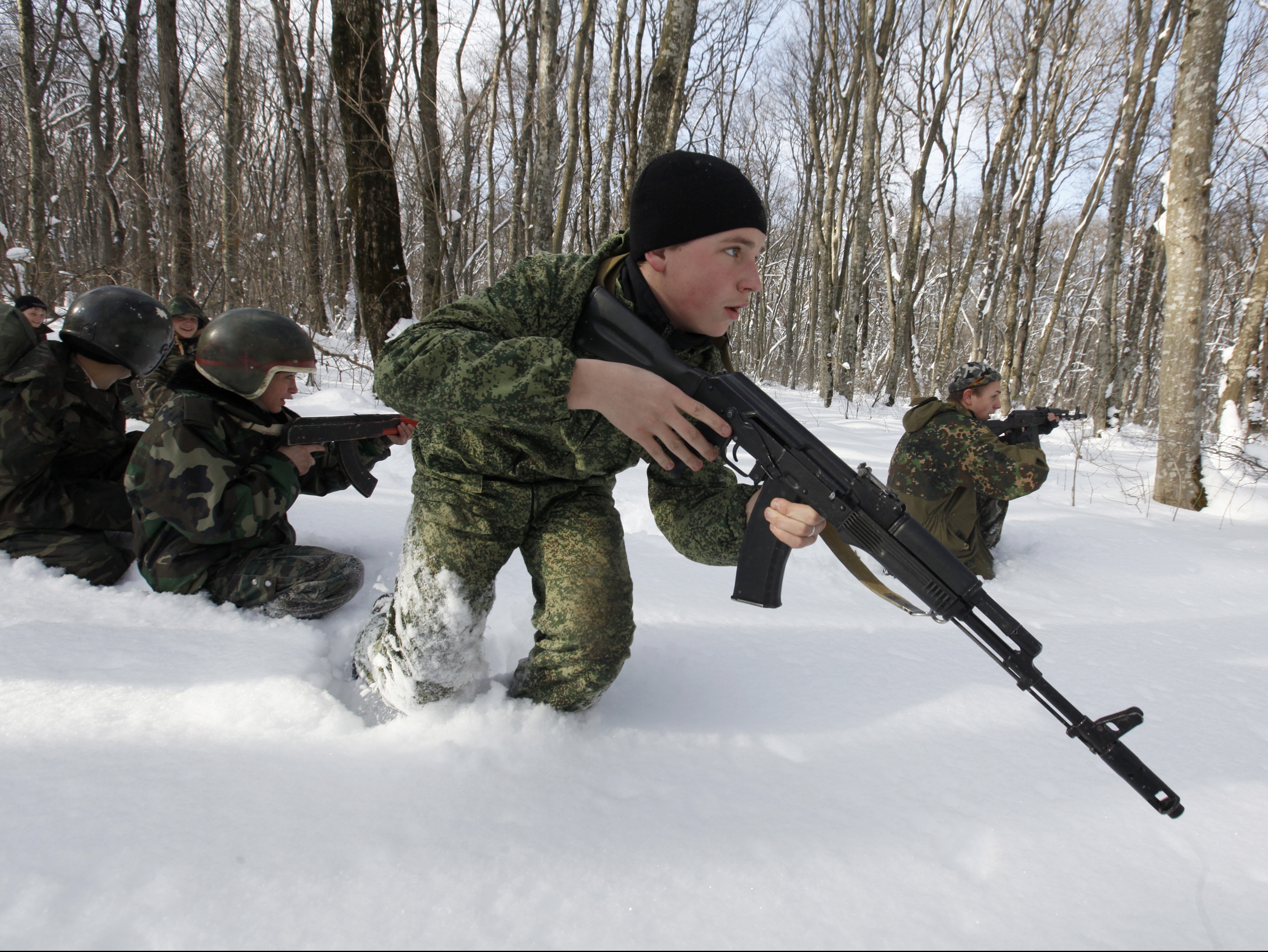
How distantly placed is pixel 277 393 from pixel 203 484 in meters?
0.45

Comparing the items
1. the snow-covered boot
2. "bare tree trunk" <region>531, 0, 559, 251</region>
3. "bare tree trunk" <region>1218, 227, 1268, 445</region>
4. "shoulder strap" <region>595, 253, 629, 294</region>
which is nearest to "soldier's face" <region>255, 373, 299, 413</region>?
the snow-covered boot

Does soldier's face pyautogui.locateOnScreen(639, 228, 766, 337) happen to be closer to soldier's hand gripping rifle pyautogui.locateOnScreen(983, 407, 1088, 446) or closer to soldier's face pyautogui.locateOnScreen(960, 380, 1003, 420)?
soldier's face pyautogui.locateOnScreen(960, 380, 1003, 420)

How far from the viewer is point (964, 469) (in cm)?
316

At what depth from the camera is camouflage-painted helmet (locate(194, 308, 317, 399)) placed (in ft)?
7.22

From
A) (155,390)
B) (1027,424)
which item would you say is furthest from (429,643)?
(155,390)

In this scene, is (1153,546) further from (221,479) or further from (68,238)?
(68,238)

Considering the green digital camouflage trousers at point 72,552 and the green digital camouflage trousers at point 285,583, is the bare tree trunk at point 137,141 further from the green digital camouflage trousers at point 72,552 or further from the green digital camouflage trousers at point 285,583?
the green digital camouflage trousers at point 285,583

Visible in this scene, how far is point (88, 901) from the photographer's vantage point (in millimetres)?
940

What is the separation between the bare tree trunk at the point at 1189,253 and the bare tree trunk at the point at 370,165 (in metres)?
6.12

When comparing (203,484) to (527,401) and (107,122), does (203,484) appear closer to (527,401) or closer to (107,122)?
(527,401)

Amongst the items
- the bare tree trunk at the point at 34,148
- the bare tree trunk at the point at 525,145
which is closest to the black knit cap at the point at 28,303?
the bare tree trunk at the point at 34,148

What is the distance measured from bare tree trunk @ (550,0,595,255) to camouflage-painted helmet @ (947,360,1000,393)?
609cm

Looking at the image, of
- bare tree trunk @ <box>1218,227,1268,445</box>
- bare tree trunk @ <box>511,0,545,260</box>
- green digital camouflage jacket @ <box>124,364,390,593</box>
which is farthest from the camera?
bare tree trunk @ <box>511,0,545,260</box>

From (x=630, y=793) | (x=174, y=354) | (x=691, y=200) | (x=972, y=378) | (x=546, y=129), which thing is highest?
(x=546, y=129)
